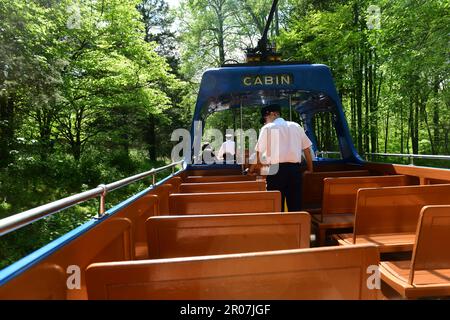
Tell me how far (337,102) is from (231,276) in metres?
6.22

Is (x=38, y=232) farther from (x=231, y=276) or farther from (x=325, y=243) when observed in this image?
(x=231, y=276)

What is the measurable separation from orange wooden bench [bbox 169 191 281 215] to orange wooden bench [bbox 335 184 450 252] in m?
0.80

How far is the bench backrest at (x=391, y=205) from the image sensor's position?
3.37 metres

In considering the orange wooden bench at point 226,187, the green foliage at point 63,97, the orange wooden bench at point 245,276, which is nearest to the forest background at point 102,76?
the green foliage at point 63,97

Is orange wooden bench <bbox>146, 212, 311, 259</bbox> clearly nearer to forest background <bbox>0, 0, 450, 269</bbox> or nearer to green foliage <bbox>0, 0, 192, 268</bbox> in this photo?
forest background <bbox>0, 0, 450, 269</bbox>

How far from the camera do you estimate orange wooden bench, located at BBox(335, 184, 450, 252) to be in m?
3.36

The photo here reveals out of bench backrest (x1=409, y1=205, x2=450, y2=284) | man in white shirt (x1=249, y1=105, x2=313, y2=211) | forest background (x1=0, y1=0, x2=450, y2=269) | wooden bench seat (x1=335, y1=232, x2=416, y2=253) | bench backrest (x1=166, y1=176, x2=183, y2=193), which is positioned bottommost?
wooden bench seat (x1=335, y1=232, x2=416, y2=253)

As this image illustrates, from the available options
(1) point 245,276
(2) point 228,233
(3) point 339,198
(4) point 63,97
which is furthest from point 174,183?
(4) point 63,97

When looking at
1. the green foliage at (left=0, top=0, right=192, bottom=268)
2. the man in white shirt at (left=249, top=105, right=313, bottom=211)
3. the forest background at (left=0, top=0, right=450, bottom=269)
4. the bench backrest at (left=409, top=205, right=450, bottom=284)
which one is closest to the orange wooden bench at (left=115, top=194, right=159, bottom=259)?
the man in white shirt at (left=249, top=105, right=313, bottom=211)

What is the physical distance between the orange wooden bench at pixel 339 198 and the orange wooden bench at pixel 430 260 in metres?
1.63

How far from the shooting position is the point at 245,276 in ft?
4.83

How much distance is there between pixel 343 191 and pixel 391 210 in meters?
1.10

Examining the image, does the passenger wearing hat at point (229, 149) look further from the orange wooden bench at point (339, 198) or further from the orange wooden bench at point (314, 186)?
the orange wooden bench at point (339, 198)

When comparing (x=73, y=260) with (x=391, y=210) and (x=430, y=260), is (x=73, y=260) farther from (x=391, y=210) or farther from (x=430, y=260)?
(x=391, y=210)
